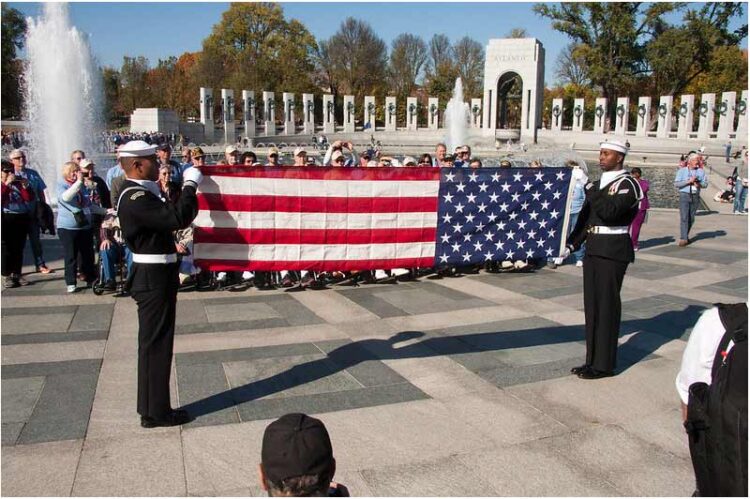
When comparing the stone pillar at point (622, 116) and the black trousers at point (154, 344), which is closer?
the black trousers at point (154, 344)

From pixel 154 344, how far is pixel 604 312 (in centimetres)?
375

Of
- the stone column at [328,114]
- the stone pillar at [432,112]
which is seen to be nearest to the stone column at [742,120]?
the stone pillar at [432,112]

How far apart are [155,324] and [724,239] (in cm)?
1267

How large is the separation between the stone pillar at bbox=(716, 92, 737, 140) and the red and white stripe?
A: 5065 cm

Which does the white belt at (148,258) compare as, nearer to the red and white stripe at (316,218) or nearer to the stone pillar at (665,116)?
the red and white stripe at (316,218)

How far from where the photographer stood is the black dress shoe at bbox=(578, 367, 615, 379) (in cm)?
567

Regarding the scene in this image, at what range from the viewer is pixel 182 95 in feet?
240

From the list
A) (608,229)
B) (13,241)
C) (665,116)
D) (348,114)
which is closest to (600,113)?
(665,116)

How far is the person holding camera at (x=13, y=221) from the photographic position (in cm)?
894

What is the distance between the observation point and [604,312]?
18.6 ft

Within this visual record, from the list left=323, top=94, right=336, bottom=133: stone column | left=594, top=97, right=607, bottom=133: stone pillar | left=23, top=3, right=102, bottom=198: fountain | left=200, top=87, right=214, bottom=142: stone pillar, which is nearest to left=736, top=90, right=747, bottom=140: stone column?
left=594, top=97, right=607, bottom=133: stone pillar

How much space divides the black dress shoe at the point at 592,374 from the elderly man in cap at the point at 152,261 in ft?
11.1

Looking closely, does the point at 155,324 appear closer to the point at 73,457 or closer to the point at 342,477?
the point at 73,457

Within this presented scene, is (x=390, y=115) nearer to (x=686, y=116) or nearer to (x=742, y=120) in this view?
(x=686, y=116)
